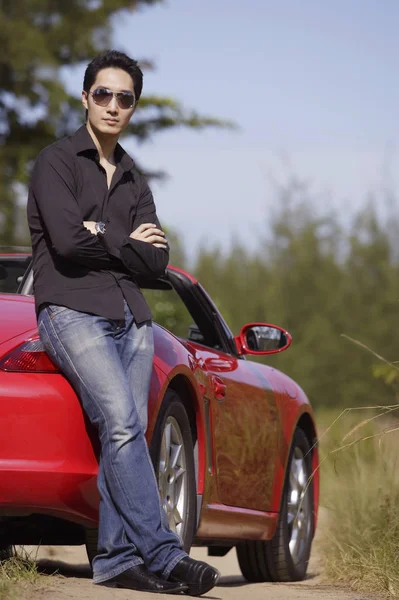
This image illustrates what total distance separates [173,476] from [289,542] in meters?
2.08

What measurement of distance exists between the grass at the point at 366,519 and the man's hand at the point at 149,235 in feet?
3.66

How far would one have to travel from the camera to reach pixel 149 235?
5.00m

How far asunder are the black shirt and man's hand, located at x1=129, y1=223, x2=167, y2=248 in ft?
0.14

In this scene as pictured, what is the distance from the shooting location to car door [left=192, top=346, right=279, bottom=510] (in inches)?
237

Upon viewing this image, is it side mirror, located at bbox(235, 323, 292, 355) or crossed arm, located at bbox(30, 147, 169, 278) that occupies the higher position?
crossed arm, located at bbox(30, 147, 169, 278)

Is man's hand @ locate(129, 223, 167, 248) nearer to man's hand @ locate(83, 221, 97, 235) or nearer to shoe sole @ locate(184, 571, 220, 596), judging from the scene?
man's hand @ locate(83, 221, 97, 235)

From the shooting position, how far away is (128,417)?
4.71 metres

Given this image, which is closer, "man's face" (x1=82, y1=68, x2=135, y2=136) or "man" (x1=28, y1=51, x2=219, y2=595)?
"man" (x1=28, y1=51, x2=219, y2=595)

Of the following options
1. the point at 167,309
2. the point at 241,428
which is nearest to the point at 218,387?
the point at 241,428

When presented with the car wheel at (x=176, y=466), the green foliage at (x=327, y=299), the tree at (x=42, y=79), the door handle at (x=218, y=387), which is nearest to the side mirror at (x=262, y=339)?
the door handle at (x=218, y=387)

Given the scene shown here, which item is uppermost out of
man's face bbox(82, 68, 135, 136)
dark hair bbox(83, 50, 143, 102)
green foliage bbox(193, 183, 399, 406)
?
dark hair bbox(83, 50, 143, 102)

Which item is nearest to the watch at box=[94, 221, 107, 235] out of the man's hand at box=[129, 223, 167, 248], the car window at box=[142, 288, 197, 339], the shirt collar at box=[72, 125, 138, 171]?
the man's hand at box=[129, 223, 167, 248]

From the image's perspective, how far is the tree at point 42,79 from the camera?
21188 mm

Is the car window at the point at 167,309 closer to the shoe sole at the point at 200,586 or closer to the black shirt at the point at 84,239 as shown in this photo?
the black shirt at the point at 84,239
